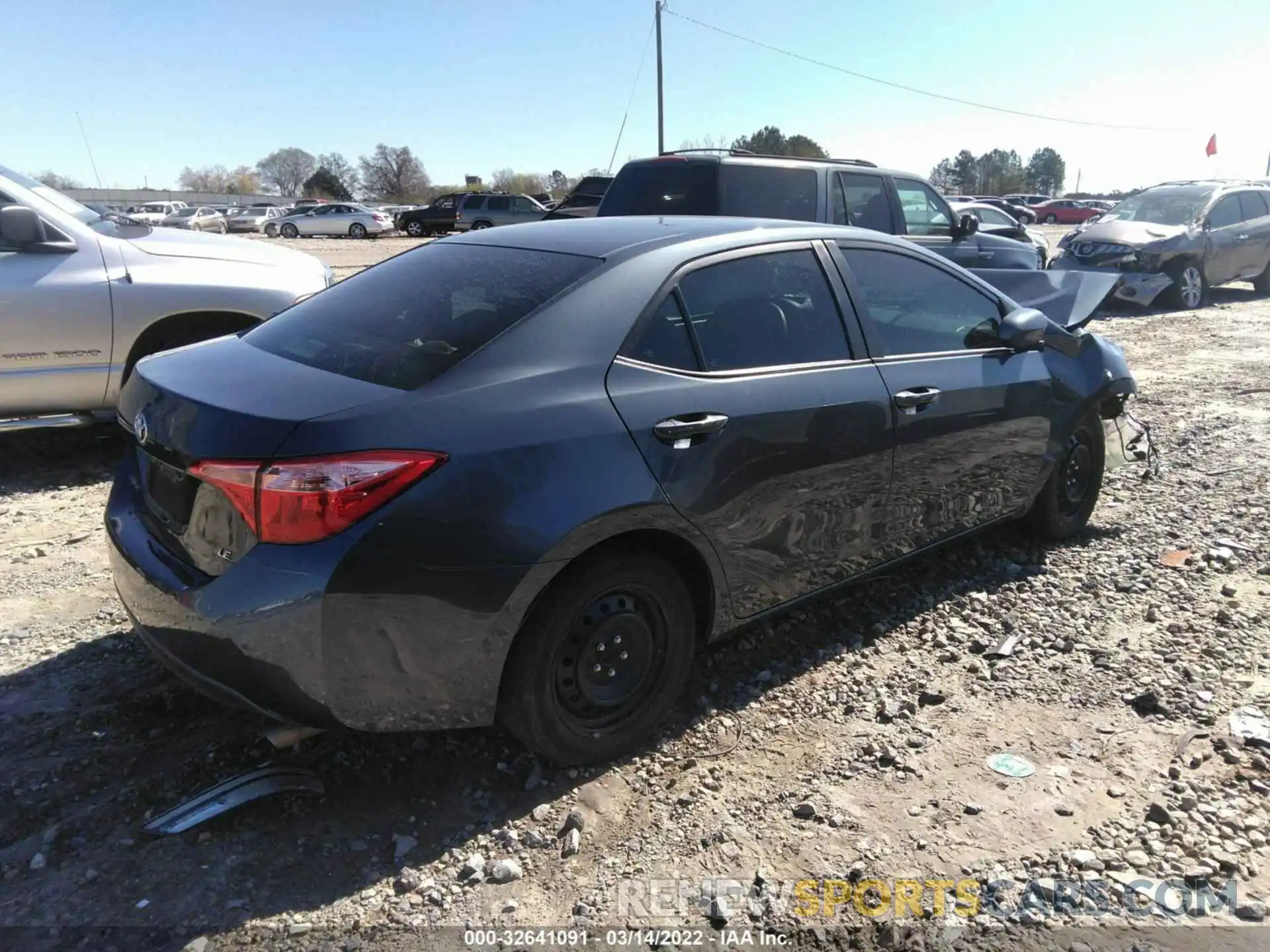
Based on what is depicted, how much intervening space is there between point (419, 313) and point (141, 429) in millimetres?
906

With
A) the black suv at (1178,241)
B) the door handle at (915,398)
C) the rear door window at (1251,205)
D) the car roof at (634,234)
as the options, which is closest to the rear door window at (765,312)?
the car roof at (634,234)

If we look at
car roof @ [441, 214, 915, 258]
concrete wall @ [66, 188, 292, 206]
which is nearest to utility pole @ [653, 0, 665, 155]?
car roof @ [441, 214, 915, 258]

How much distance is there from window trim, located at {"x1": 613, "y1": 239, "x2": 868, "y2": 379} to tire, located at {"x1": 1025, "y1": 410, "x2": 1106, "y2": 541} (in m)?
1.65

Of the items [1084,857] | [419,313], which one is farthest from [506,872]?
[419,313]

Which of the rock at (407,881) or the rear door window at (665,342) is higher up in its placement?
the rear door window at (665,342)

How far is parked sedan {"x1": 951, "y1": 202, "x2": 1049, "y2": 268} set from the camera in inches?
541

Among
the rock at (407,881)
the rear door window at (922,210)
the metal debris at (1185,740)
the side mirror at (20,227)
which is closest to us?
the rock at (407,881)

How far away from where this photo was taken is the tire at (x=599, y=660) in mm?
2648

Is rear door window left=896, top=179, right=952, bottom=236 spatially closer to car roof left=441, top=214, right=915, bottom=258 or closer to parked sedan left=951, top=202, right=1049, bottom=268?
parked sedan left=951, top=202, right=1049, bottom=268

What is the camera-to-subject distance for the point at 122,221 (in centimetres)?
625

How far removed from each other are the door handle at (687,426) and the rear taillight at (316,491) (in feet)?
2.62

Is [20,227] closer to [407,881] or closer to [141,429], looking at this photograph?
[141,429]

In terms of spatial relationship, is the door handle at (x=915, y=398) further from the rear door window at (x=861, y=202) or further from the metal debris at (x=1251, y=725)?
the rear door window at (x=861, y=202)

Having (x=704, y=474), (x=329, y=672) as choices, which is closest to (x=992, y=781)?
(x=704, y=474)
